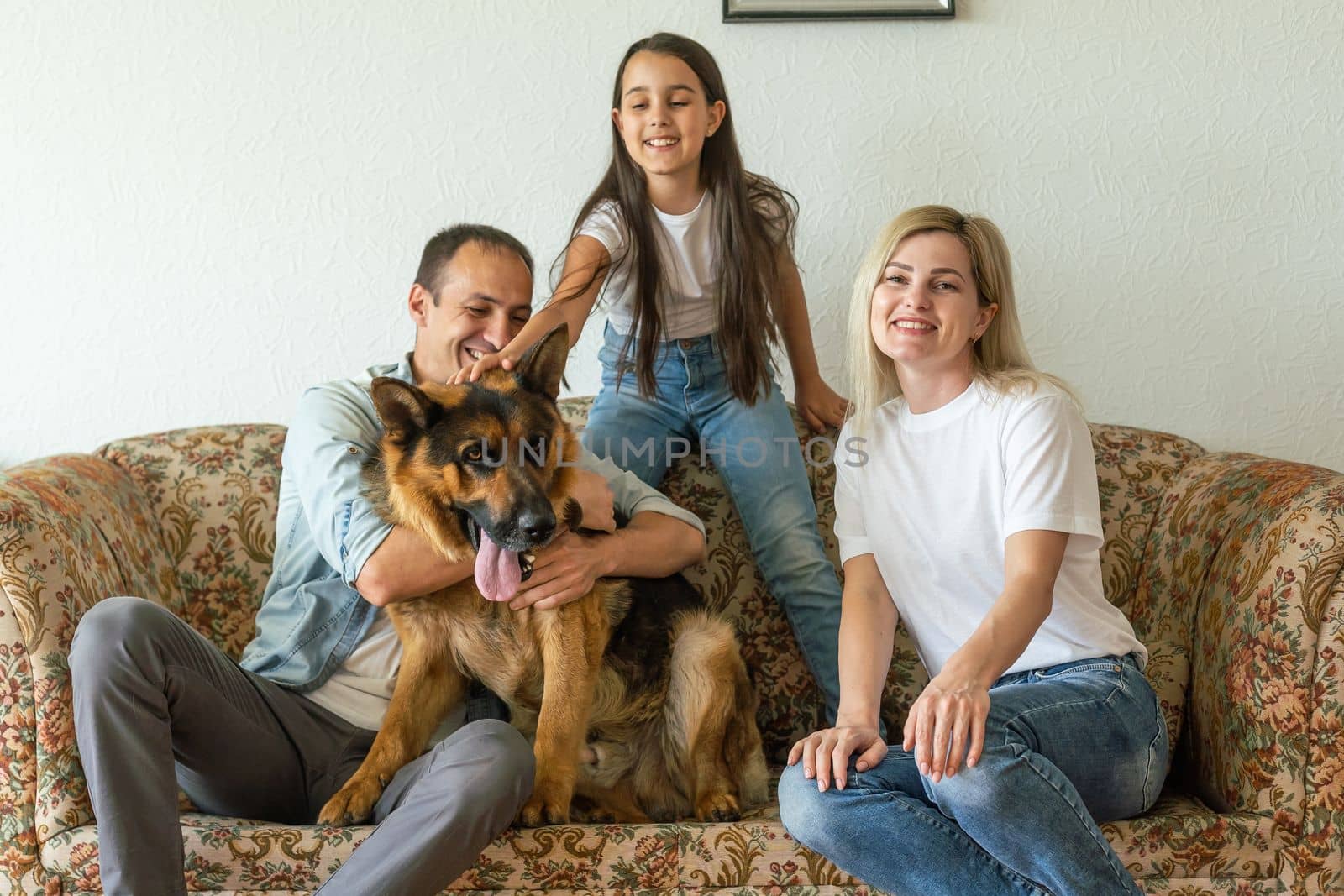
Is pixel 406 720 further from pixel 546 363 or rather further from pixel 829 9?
pixel 829 9

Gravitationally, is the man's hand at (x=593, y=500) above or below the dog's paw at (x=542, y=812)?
above

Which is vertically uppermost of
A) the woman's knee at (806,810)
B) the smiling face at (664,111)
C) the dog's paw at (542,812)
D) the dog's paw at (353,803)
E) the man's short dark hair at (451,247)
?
the smiling face at (664,111)

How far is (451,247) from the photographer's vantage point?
2.56 m

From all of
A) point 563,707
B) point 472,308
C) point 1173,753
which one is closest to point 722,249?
point 472,308

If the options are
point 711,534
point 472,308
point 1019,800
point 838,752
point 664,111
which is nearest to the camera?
point 1019,800

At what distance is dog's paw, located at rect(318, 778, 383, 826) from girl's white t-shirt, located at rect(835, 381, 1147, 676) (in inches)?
42.8

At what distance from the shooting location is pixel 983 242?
219 cm

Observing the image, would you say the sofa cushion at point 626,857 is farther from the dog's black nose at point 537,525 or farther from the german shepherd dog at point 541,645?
the dog's black nose at point 537,525

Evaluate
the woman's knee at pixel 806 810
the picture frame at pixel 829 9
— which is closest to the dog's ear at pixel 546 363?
the woman's knee at pixel 806 810

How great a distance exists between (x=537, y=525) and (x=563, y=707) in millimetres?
436

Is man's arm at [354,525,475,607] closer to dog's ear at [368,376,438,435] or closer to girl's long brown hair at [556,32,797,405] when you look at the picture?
dog's ear at [368,376,438,435]

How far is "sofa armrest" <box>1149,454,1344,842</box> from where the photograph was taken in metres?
2.08

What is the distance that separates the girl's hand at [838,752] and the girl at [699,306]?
73 centimetres

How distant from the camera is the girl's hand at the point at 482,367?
228 centimetres
